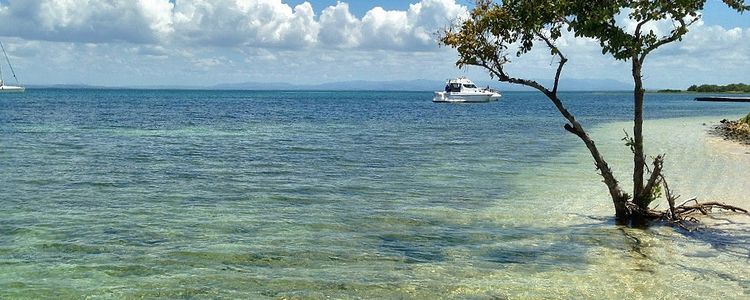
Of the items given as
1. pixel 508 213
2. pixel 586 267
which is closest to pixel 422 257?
pixel 586 267

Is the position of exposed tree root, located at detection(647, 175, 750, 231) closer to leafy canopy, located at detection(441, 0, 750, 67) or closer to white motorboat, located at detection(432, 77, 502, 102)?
leafy canopy, located at detection(441, 0, 750, 67)

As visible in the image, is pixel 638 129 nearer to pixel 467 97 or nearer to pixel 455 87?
pixel 467 97

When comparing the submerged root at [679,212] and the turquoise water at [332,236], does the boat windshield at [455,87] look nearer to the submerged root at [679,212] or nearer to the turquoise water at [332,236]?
the turquoise water at [332,236]

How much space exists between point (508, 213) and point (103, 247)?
10.2 m

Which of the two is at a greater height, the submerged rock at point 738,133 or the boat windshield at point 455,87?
the boat windshield at point 455,87

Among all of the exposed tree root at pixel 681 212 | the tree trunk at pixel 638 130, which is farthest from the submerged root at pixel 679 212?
the tree trunk at pixel 638 130

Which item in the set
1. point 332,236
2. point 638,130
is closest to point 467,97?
point 638,130

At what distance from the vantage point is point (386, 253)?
13031mm

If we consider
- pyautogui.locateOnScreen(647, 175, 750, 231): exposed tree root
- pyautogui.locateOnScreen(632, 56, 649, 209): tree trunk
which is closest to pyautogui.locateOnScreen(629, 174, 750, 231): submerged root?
pyautogui.locateOnScreen(647, 175, 750, 231): exposed tree root

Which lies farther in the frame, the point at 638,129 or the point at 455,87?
the point at 455,87

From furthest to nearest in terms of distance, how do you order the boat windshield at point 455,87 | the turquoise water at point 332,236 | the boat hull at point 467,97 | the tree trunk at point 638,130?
the boat windshield at point 455,87 → the boat hull at point 467,97 → the tree trunk at point 638,130 → the turquoise water at point 332,236

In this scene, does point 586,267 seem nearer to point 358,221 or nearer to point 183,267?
point 358,221

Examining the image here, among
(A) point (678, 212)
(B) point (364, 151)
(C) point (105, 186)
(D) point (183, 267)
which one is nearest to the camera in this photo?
→ (D) point (183, 267)

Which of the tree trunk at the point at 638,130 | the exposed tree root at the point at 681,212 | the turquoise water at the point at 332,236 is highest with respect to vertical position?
the tree trunk at the point at 638,130
